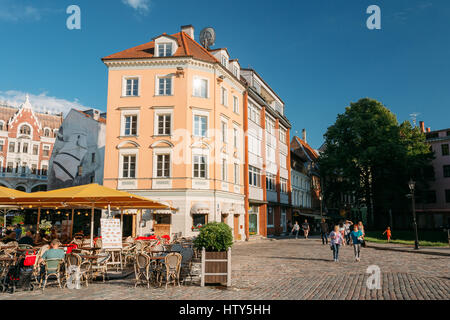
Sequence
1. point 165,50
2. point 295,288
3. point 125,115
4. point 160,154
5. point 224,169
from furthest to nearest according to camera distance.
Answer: point 224,169 < point 165,50 < point 125,115 < point 160,154 < point 295,288

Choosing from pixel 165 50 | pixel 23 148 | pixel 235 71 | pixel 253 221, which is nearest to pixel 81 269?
pixel 165 50

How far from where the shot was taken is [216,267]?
10656 mm

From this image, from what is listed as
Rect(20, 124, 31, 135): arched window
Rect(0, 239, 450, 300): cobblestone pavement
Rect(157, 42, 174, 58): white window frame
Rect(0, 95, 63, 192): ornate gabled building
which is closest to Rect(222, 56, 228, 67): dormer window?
Rect(157, 42, 174, 58): white window frame

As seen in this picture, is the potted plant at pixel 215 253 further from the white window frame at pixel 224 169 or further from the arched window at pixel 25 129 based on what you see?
the arched window at pixel 25 129

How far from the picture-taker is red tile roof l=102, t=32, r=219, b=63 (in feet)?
96.1

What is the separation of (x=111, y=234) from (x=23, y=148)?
182 ft

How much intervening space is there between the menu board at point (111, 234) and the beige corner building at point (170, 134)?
12766mm

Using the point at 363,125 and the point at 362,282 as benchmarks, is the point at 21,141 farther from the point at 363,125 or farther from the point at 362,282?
the point at 362,282

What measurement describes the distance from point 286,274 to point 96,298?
6650 mm

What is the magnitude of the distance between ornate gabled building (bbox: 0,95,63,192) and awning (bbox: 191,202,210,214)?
43542 mm

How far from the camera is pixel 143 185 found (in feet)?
91.3

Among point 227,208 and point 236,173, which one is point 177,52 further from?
point 227,208

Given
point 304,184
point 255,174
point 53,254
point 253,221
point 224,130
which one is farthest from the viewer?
point 304,184

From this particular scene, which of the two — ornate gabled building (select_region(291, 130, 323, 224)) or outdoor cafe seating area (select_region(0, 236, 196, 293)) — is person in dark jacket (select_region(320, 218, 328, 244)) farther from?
outdoor cafe seating area (select_region(0, 236, 196, 293))
